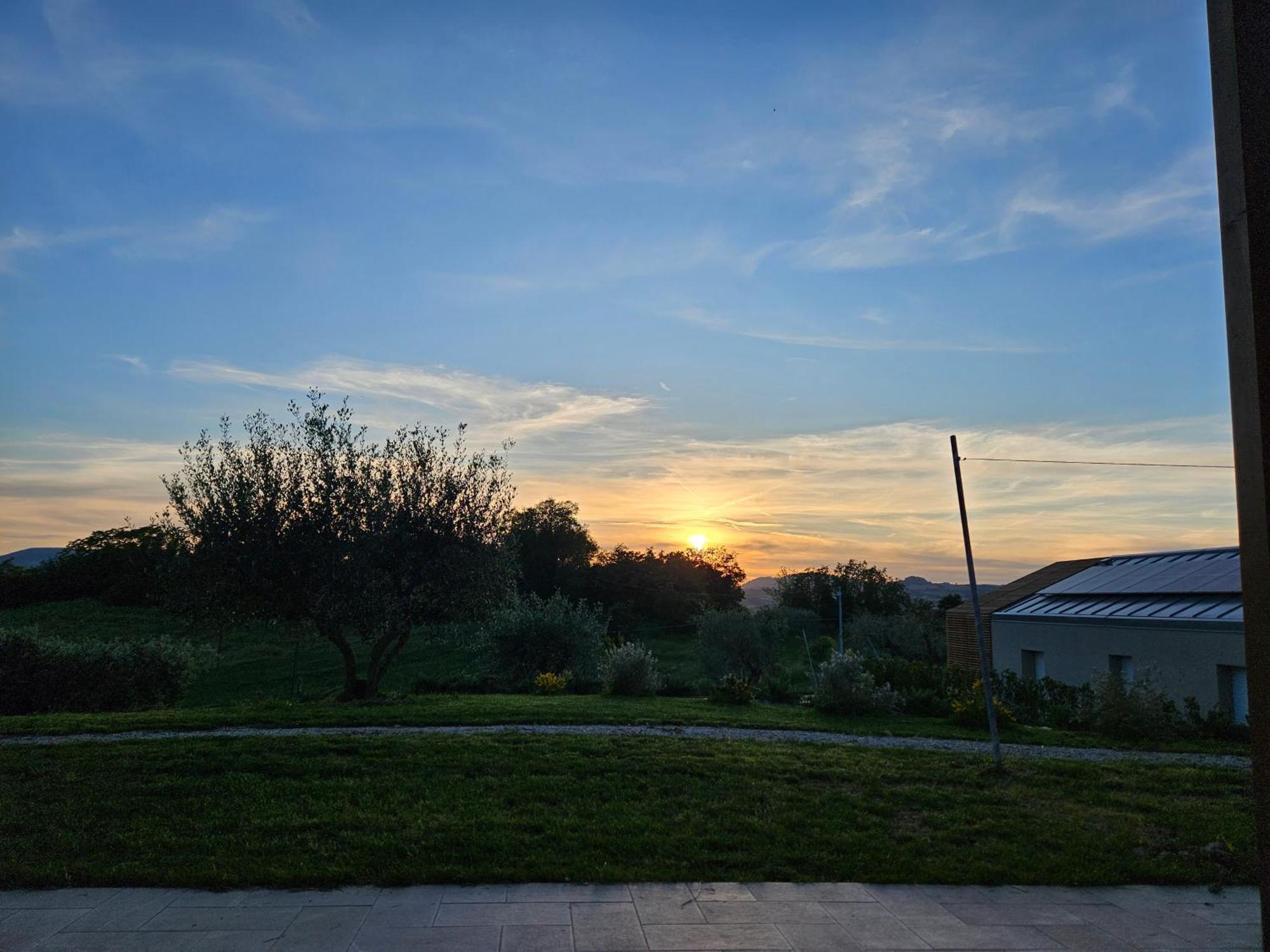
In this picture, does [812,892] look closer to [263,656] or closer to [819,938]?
[819,938]

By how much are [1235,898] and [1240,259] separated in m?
4.62

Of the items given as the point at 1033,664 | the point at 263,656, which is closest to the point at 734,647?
the point at 1033,664

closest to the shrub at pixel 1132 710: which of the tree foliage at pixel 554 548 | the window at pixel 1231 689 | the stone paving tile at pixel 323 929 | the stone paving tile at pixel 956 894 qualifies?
the window at pixel 1231 689

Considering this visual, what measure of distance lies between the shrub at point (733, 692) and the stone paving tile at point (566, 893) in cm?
1107

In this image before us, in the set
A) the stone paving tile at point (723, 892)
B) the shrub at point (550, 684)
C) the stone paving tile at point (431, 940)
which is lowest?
the shrub at point (550, 684)

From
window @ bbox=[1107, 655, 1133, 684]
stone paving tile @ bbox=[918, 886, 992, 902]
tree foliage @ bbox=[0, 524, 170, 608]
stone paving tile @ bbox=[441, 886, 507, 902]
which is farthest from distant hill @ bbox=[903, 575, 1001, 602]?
tree foliage @ bbox=[0, 524, 170, 608]

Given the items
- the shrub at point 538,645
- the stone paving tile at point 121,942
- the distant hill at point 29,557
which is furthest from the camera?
the distant hill at point 29,557

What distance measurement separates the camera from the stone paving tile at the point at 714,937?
14.3ft

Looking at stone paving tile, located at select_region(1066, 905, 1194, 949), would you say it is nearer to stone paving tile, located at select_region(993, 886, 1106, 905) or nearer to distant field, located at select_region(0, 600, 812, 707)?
stone paving tile, located at select_region(993, 886, 1106, 905)

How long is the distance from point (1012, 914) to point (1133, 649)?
1554cm

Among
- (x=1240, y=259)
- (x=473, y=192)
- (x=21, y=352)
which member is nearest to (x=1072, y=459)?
(x=473, y=192)

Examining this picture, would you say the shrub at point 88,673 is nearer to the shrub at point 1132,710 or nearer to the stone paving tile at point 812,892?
the stone paving tile at point 812,892

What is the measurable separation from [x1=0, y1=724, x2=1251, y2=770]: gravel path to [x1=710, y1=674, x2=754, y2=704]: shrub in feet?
14.0

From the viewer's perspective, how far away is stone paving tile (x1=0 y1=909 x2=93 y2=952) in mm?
4270
